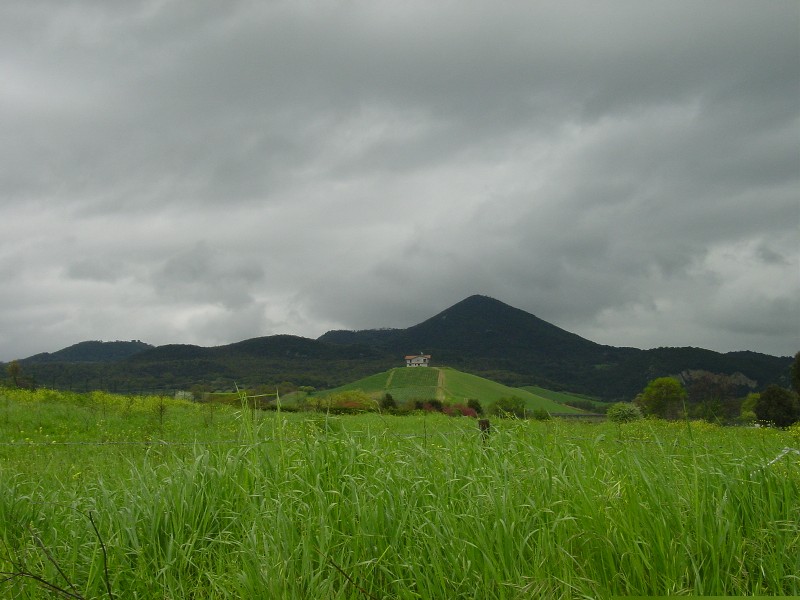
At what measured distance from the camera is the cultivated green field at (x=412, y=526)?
13.0ft

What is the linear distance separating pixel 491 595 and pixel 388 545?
30.3 inches

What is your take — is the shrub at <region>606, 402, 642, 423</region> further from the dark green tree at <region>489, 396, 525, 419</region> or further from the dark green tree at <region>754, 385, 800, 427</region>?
the dark green tree at <region>754, 385, 800, 427</region>

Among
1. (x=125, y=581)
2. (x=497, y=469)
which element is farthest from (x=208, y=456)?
(x=497, y=469)

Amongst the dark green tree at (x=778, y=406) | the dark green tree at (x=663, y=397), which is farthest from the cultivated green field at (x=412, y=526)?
the dark green tree at (x=663, y=397)

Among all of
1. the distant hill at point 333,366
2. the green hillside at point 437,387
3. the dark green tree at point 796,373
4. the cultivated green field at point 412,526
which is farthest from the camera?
the distant hill at point 333,366

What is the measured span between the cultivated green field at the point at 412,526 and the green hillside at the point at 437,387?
65.3 m

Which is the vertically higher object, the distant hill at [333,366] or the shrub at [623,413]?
the distant hill at [333,366]

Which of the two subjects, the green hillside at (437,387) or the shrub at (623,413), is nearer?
the shrub at (623,413)

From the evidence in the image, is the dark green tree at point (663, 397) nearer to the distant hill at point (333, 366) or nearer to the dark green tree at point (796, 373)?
the dark green tree at point (796, 373)

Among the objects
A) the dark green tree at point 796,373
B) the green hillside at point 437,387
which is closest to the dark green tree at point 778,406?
the dark green tree at point 796,373

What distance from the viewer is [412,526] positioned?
4262mm

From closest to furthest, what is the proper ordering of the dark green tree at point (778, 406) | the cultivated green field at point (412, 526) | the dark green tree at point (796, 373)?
the cultivated green field at point (412, 526) → the dark green tree at point (778, 406) → the dark green tree at point (796, 373)

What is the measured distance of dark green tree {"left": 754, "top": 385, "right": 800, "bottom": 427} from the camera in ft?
133

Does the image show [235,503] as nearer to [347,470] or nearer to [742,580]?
[347,470]
